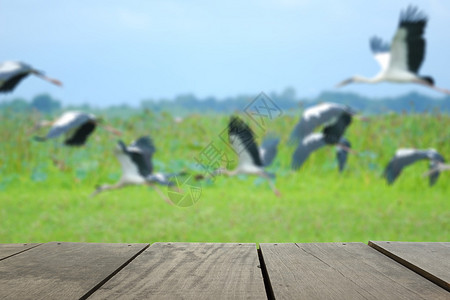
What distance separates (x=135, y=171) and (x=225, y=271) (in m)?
2.66

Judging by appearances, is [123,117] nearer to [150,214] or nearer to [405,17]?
[150,214]

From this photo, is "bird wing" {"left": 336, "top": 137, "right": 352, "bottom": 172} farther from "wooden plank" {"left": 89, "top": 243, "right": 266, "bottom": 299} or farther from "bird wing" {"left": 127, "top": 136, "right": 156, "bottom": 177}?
A: "wooden plank" {"left": 89, "top": 243, "right": 266, "bottom": 299}

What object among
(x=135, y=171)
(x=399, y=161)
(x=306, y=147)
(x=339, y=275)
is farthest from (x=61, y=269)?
(x=399, y=161)

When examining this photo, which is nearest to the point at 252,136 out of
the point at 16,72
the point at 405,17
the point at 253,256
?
the point at 405,17

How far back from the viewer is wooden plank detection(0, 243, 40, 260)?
2.24 ft

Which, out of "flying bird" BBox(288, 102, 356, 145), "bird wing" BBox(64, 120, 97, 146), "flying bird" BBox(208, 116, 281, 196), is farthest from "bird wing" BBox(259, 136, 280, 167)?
"bird wing" BBox(64, 120, 97, 146)

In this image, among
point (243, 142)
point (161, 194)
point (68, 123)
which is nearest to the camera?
point (243, 142)

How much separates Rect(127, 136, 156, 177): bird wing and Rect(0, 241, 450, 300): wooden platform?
2444 mm

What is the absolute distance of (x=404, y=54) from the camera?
3.28 meters

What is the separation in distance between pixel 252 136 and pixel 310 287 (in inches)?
93.7

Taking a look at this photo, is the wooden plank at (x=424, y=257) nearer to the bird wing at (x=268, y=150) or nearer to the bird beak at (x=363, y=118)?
the bird wing at (x=268, y=150)

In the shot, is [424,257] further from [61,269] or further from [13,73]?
[13,73]

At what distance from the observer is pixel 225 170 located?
3.11 meters

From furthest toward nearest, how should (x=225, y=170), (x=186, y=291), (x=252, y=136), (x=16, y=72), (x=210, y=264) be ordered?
(x=16, y=72) → (x=225, y=170) → (x=252, y=136) → (x=210, y=264) → (x=186, y=291)
